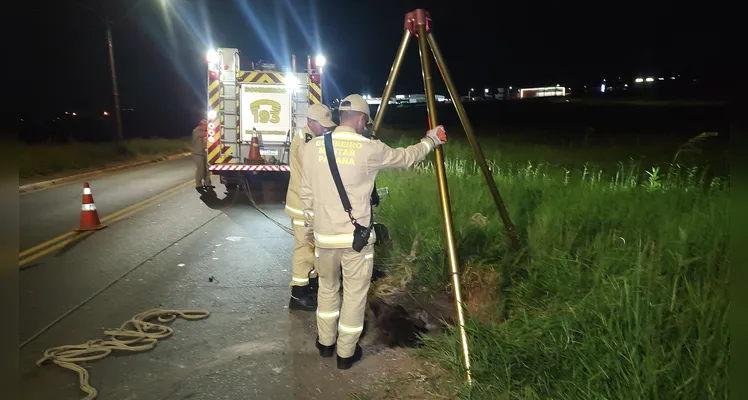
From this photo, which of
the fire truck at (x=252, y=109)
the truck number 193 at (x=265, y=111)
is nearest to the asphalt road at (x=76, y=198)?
the fire truck at (x=252, y=109)

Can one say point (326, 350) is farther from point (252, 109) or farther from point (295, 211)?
point (252, 109)

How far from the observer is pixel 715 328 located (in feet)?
9.41

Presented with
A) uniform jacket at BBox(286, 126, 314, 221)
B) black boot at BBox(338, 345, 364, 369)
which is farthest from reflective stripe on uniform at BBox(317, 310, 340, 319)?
uniform jacket at BBox(286, 126, 314, 221)

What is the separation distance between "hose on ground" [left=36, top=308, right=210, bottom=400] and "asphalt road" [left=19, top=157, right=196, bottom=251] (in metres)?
3.80

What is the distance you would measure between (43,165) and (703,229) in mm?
19329

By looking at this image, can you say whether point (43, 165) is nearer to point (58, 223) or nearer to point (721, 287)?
point (58, 223)

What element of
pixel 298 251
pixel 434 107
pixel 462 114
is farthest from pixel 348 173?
pixel 298 251

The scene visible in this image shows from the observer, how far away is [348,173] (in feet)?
12.2

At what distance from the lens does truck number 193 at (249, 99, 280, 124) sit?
40.0ft

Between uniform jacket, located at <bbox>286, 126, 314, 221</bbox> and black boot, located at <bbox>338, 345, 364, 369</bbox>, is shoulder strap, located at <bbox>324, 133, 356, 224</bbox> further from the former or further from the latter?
uniform jacket, located at <bbox>286, 126, 314, 221</bbox>

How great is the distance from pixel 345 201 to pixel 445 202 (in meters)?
0.69

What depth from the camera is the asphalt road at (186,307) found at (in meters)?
3.67

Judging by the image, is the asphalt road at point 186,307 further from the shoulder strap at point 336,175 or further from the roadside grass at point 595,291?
the shoulder strap at point 336,175

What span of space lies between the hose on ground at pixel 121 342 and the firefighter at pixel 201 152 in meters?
8.15
